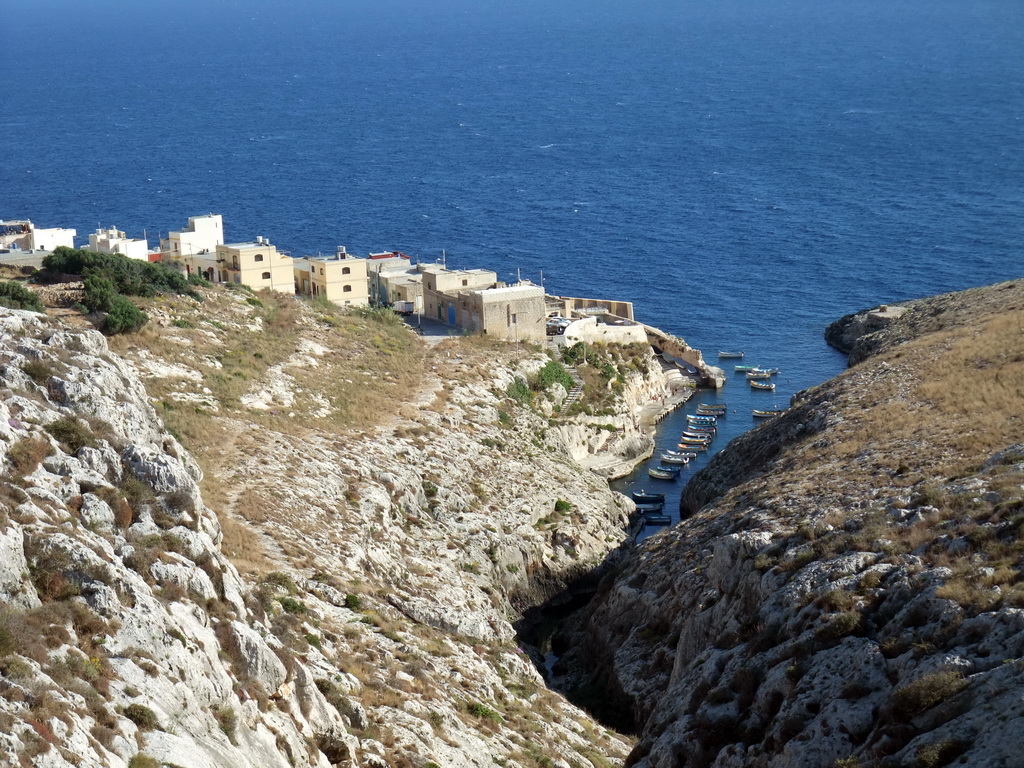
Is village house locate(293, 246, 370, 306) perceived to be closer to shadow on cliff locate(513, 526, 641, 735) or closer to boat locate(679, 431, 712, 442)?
boat locate(679, 431, 712, 442)

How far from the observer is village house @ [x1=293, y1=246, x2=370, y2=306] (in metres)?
91.9

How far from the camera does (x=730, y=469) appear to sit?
76.6m

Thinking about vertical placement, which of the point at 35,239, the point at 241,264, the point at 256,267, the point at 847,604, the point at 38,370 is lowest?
the point at 35,239

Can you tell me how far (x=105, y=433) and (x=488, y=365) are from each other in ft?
147

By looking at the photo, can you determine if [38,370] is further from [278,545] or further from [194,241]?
[194,241]

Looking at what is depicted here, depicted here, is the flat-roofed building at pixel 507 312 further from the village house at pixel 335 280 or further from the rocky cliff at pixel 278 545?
the village house at pixel 335 280

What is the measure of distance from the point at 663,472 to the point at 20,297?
4047 centimetres

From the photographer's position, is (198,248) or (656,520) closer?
(656,520)

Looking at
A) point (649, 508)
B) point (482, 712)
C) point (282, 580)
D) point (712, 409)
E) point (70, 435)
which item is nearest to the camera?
point (70, 435)

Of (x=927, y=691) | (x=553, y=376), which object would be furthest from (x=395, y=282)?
(x=927, y=691)

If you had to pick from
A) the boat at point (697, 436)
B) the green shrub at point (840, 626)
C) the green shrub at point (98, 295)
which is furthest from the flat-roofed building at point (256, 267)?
the green shrub at point (840, 626)

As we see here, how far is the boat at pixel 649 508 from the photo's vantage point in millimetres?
79450

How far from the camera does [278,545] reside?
164 feet

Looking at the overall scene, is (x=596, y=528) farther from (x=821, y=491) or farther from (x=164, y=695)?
(x=164, y=695)
